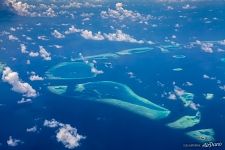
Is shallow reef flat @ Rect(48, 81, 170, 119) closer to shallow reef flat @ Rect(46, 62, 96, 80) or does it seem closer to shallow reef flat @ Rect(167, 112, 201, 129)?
shallow reef flat @ Rect(167, 112, 201, 129)

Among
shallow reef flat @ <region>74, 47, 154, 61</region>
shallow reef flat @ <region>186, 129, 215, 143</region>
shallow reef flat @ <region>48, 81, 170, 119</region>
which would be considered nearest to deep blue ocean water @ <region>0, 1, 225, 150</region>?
shallow reef flat @ <region>186, 129, 215, 143</region>

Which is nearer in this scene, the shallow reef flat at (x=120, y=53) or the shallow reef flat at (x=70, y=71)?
the shallow reef flat at (x=70, y=71)

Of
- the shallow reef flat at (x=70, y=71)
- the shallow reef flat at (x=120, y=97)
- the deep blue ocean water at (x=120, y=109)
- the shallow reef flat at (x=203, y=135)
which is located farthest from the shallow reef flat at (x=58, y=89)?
the shallow reef flat at (x=203, y=135)

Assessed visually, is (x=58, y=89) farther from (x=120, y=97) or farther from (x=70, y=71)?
(x=70, y=71)

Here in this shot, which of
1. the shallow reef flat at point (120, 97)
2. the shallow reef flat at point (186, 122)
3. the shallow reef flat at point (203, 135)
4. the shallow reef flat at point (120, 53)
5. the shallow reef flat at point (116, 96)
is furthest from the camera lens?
the shallow reef flat at point (120, 53)

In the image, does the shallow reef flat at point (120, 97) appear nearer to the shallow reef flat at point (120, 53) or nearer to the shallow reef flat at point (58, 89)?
the shallow reef flat at point (58, 89)

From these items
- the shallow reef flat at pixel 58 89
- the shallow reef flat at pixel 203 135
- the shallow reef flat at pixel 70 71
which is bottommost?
the shallow reef flat at pixel 70 71

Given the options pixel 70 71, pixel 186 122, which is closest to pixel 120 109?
pixel 186 122

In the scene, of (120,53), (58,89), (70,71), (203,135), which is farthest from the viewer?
(120,53)

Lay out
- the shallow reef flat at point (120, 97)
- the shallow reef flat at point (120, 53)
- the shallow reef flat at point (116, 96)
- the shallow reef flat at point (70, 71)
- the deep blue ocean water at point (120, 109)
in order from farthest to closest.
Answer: the shallow reef flat at point (120, 53)
the shallow reef flat at point (70, 71)
the shallow reef flat at point (116, 96)
the shallow reef flat at point (120, 97)
the deep blue ocean water at point (120, 109)
